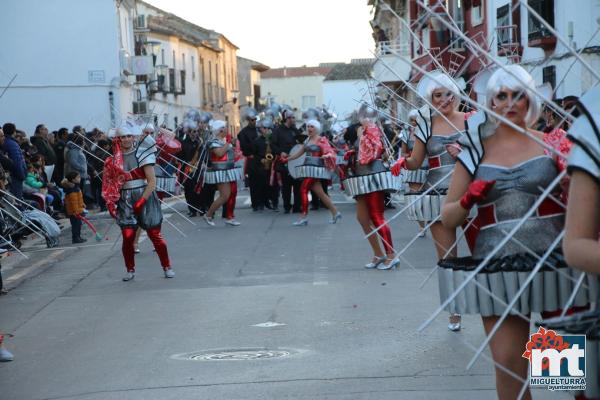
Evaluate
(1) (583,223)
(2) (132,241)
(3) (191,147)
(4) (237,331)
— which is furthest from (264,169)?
(1) (583,223)

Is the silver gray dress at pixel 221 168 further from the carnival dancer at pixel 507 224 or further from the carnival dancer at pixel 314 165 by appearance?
the carnival dancer at pixel 507 224

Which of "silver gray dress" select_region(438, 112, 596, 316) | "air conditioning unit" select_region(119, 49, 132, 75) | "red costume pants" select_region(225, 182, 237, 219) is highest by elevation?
"air conditioning unit" select_region(119, 49, 132, 75)

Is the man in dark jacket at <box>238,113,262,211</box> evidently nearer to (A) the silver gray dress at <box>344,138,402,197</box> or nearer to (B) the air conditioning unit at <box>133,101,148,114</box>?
(A) the silver gray dress at <box>344,138,402,197</box>

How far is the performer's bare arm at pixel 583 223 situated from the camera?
3402mm

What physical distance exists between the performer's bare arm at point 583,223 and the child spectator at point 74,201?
15.1 meters

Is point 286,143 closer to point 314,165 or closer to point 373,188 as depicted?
point 314,165

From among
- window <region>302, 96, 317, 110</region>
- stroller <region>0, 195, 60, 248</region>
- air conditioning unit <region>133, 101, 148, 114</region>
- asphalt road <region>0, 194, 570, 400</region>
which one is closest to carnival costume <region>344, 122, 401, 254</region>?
asphalt road <region>0, 194, 570, 400</region>

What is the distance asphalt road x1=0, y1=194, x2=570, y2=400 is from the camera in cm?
716

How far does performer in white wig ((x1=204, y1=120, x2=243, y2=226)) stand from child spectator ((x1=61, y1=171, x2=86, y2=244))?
2511mm

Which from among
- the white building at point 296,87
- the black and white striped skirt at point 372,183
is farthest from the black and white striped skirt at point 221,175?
the white building at point 296,87

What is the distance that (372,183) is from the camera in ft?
41.8

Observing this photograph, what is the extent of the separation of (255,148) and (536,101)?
1955 cm

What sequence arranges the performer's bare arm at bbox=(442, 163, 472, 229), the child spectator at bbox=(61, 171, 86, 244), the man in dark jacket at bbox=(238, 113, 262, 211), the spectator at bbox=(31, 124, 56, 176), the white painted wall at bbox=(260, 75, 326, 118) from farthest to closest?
the white painted wall at bbox=(260, 75, 326, 118)
the man in dark jacket at bbox=(238, 113, 262, 211)
the spectator at bbox=(31, 124, 56, 176)
the child spectator at bbox=(61, 171, 86, 244)
the performer's bare arm at bbox=(442, 163, 472, 229)

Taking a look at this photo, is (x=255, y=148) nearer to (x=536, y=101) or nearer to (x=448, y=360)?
(x=448, y=360)
